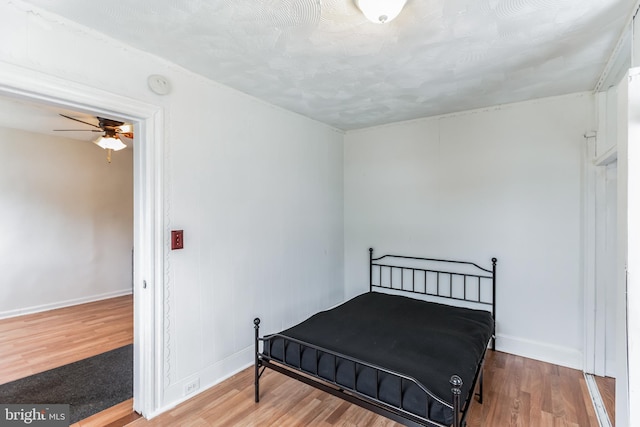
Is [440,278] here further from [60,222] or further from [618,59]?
[60,222]

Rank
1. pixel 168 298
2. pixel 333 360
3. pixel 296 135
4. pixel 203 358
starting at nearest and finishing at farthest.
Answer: pixel 333 360
pixel 168 298
pixel 203 358
pixel 296 135

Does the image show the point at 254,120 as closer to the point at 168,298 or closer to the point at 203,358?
the point at 168,298

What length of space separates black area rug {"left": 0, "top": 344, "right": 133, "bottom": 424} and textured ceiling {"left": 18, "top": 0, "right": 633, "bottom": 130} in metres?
2.67

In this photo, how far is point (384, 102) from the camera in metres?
3.13

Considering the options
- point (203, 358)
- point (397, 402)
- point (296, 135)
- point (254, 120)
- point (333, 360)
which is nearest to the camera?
point (397, 402)

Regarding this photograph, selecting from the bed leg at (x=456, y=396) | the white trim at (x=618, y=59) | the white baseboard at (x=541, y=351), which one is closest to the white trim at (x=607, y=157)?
the white trim at (x=618, y=59)

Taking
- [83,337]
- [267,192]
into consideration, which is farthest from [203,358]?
[83,337]

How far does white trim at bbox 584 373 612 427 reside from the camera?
6.97 feet

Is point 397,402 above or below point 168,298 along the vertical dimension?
below

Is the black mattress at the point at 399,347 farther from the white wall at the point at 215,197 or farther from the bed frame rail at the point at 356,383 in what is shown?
the white wall at the point at 215,197

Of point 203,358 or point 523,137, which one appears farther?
point 523,137

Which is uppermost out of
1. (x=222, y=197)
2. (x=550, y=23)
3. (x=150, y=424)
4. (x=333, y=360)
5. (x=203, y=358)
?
(x=550, y=23)

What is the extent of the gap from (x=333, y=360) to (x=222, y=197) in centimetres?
162

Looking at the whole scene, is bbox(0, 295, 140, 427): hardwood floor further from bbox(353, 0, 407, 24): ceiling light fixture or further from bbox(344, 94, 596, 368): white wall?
bbox(344, 94, 596, 368): white wall
